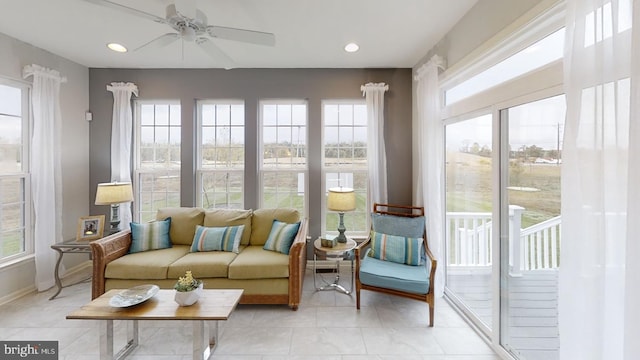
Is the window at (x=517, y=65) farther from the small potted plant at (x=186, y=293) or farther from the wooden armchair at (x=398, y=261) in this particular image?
the small potted plant at (x=186, y=293)

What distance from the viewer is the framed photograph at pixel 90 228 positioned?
322 centimetres

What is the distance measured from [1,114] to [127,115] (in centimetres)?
113

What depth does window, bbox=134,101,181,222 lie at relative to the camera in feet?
12.9

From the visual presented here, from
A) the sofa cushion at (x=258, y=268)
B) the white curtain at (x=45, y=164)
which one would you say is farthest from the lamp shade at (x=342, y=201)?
the white curtain at (x=45, y=164)

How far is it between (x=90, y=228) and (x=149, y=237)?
2.63ft

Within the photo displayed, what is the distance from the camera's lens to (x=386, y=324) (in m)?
2.55

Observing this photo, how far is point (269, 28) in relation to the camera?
2.68 metres

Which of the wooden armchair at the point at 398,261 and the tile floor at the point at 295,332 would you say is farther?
the wooden armchair at the point at 398,261

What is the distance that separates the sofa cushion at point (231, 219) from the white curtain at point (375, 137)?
1624 mm

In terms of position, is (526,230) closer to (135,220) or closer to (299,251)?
(299,251)

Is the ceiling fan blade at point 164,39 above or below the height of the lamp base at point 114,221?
above

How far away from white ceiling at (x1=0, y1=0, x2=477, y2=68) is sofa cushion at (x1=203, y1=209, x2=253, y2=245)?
73.5 inches

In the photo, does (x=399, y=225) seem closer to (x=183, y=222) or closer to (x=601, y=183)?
(x=601, y=183)

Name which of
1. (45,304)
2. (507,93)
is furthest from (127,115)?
(507,93)
